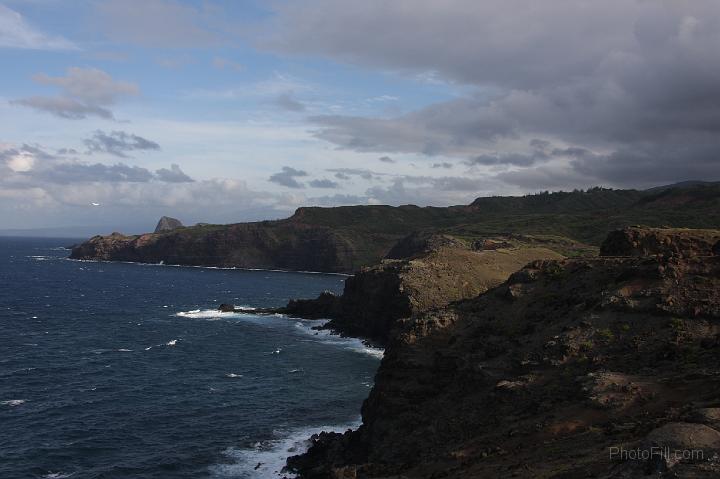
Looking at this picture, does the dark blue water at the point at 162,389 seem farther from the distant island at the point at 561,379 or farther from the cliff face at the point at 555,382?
the cliff face at the point at 555,382

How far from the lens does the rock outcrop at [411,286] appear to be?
9450cm

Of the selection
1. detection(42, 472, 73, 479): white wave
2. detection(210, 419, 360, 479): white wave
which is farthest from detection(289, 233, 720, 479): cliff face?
detection(42, 472, 73, 479): white wave

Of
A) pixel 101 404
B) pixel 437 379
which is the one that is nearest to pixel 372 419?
pixel 437 379

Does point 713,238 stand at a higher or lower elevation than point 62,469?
higher

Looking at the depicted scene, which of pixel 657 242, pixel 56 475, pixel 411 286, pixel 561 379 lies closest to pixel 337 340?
pixel 411 286

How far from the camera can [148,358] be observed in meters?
80.4

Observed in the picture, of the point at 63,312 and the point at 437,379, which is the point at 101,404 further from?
the point at 63,312

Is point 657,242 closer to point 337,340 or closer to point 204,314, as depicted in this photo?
point 337,340

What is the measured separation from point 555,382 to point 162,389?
1852 inches

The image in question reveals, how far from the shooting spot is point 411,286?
9475 cm

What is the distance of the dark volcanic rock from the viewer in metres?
51.2

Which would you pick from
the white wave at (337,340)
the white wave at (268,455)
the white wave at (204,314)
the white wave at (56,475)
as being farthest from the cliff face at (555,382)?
the white wave at (204,314)

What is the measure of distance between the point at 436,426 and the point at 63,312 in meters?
99.8

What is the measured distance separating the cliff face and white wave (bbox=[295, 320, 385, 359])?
126 ft
